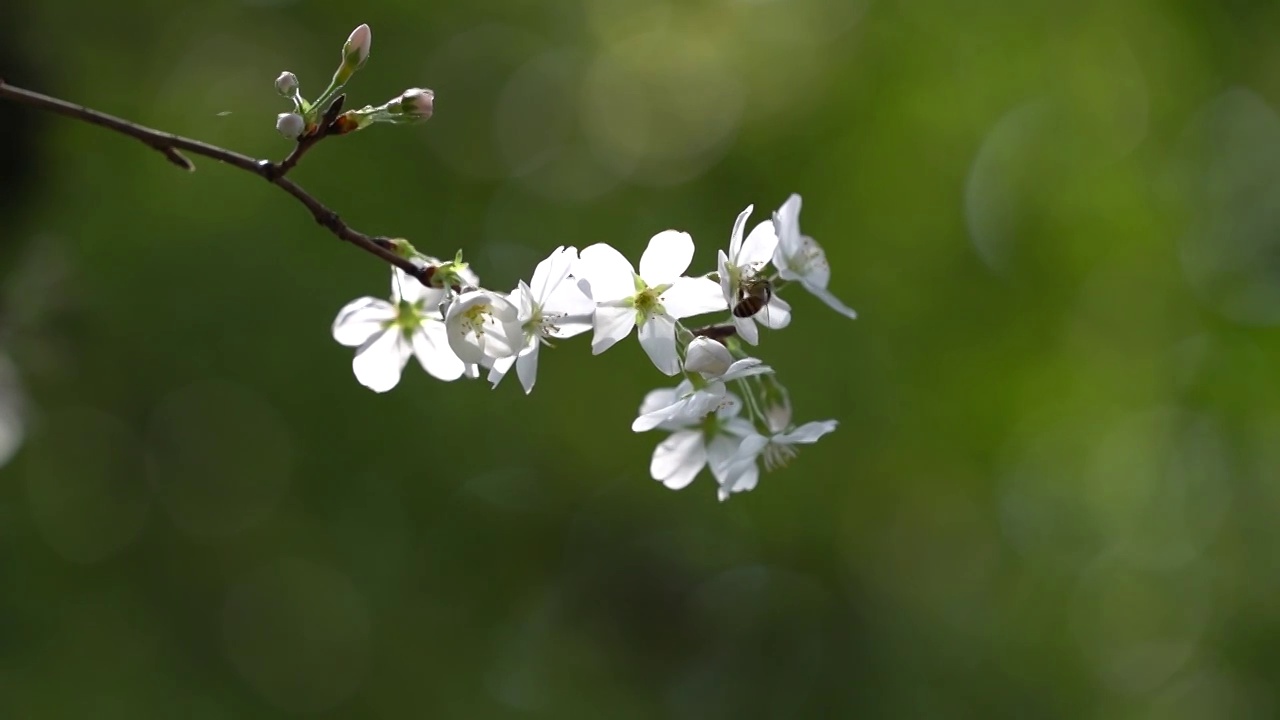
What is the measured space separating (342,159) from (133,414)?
1650mm

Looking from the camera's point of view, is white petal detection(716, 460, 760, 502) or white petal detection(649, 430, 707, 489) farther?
white petal detection(649, 430, 707, 489)

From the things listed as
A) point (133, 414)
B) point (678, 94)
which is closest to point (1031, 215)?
point (678, 94)

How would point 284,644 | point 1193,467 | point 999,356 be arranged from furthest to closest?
point 1193,467
point 999,356
point 284,644

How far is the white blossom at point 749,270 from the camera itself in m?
1.49

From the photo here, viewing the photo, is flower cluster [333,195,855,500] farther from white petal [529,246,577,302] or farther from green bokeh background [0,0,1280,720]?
green bokeh background [0,0,1280,720]

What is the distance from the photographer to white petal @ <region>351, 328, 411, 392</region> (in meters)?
1.82

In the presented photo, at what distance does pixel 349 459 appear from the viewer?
5551mm

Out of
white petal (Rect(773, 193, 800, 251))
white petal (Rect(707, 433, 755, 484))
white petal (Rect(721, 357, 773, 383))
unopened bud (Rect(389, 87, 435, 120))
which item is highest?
unopened bud (Rect(389, 87, 435, 120))

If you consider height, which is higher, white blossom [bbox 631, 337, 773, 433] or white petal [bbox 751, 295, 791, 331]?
white petal [bbox 751, 295, 791, 331]

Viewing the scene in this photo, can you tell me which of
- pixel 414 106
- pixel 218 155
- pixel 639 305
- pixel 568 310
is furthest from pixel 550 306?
pixel 218 155

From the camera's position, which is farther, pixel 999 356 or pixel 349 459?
pixel 999 356

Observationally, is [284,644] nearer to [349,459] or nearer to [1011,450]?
[349,459]

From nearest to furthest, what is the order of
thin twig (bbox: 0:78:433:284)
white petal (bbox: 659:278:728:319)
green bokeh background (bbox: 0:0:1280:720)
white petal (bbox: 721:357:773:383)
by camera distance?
thin twig (bbox: 0:78:433:284) < white petal (bbox: 721:357:773:383) < white petal (bbox: 659:278:728:319) < green bokeh background (bbox: 0:0:1280:720)

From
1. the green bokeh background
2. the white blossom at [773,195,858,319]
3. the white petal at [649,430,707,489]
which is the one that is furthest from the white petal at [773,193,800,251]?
the green bokeh background
